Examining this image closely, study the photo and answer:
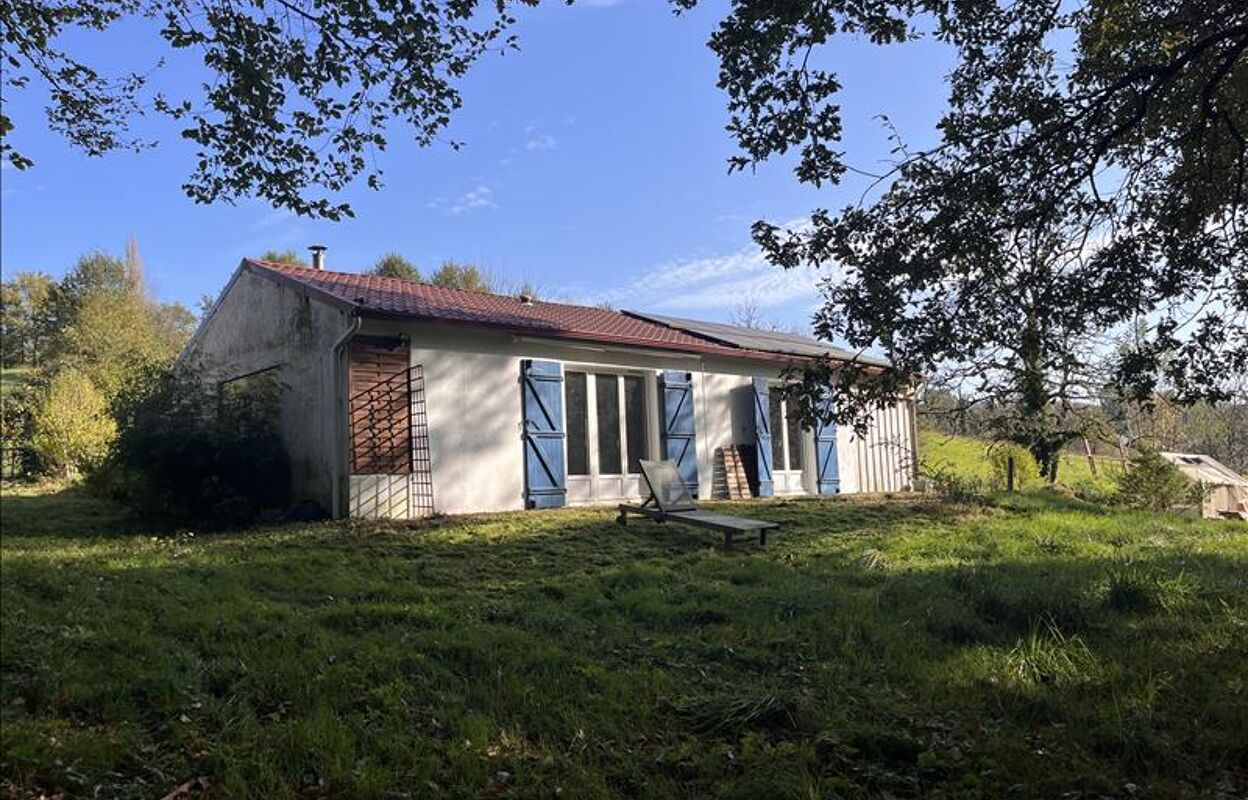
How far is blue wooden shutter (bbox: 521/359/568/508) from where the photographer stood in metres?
11.3

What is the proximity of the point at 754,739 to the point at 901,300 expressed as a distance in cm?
296

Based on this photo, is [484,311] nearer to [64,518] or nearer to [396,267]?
[64,518]

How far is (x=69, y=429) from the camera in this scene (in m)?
16.1

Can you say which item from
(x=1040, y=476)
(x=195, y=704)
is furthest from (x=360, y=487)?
(x=1040, y=476)

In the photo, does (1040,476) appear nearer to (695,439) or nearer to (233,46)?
(695,439)

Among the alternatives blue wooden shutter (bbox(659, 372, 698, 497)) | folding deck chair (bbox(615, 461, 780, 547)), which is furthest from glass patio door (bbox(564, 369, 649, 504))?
folding deck chair (bbox(615, 461, 780, 547))

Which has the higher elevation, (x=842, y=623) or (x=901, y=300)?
(x=901, y=300)

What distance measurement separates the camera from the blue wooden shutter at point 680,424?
507 inches

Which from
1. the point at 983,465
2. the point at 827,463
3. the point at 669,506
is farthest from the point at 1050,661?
the point at 983,465

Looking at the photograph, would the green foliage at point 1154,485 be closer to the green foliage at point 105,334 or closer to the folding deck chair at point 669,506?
the folding deck chair at point 669,506

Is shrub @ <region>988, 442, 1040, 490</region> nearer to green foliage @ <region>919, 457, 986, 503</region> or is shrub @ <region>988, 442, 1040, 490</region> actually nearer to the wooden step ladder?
green foliage @ <region>919, 457, 986, 503</region>

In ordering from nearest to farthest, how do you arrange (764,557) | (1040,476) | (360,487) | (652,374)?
(764,557) < (360,487) < (652,374) < (1040,476)

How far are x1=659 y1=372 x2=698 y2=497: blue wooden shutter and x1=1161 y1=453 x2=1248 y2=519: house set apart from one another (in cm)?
988

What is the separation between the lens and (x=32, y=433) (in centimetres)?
Result: 1720
